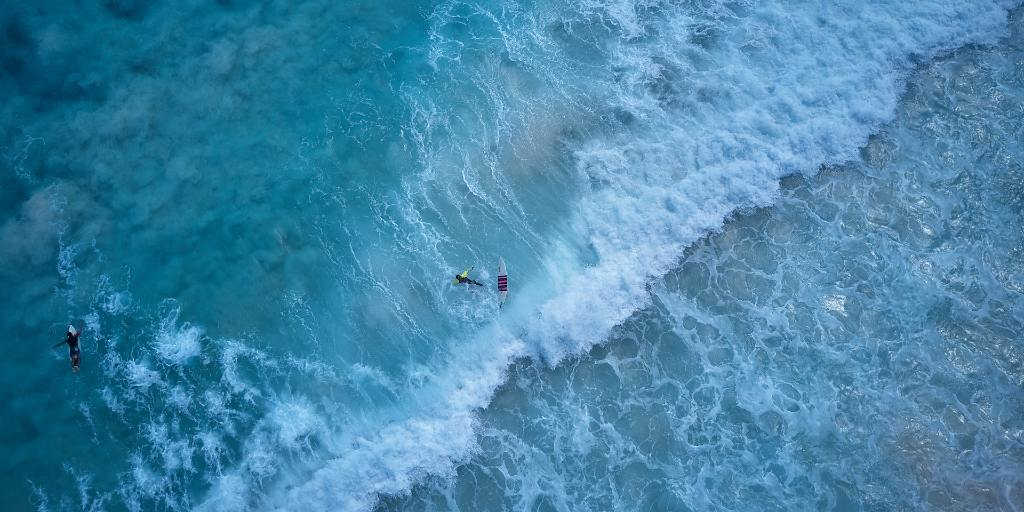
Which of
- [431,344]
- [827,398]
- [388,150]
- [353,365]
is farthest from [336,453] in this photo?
[827,398]

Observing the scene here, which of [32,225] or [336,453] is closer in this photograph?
[336,453]

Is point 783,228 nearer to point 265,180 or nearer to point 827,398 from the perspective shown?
point 827,398

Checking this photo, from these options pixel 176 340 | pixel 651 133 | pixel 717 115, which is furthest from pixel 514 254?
pixel 176 340

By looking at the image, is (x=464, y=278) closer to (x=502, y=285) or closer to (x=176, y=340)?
(x=502, y=285)

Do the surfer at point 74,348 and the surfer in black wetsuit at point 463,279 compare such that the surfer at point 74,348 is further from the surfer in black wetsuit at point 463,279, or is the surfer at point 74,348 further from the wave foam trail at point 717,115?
the wave foam trail at point 717,115

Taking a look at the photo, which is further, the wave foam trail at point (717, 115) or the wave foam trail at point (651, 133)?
the wave foam trail at point (717, 115)

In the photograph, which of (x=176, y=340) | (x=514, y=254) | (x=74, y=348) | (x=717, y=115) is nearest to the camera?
(x=74, y=348)

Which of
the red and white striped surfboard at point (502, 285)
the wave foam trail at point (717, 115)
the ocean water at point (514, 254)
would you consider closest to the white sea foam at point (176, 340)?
the ocean water at point (514, 254)

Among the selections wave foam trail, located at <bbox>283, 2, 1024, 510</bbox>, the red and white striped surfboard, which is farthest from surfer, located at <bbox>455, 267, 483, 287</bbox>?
wave foam trail, located at <bbox>283, 2, 1024, 510</bbox>
